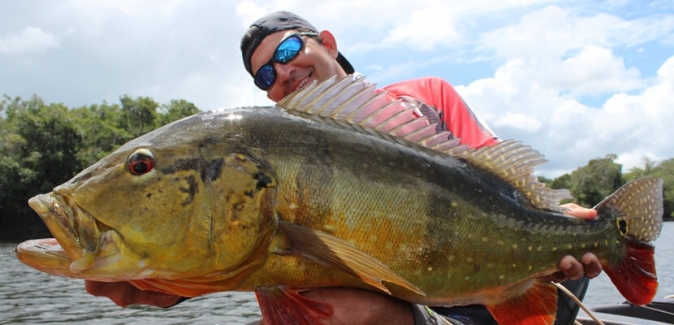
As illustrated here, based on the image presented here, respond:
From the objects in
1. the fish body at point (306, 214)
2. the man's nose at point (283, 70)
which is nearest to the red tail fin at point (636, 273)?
the fish body at point (306, 214)

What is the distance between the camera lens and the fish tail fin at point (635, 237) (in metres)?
3.42

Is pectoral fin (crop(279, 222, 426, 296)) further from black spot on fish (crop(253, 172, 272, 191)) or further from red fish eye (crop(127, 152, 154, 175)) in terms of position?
red fish eye (crop(127, 152, 154, 175))

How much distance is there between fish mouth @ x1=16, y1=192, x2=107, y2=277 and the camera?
7.24 feet

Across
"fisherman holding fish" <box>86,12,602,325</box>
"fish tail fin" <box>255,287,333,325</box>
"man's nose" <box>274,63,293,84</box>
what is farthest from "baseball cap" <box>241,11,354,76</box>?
"fish tail fin" <box>255,287,333,325</box>

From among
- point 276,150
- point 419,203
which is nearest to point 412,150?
point 419,203

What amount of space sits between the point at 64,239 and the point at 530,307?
250cm

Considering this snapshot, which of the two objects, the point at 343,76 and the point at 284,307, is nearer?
the point at 284,307

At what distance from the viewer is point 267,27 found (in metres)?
5.19

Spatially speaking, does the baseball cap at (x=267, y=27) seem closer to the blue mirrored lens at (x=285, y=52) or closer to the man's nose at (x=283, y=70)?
the blue mirrored lens at (x=285, y=52)

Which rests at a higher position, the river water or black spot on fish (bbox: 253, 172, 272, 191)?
black spot on fish (bbox: 253, 172, 272, 191)

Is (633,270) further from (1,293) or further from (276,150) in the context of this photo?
(1,293)

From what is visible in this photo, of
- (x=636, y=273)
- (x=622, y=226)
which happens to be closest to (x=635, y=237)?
(x=622, y=226)

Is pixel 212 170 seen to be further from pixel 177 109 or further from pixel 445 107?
pixel 177 109

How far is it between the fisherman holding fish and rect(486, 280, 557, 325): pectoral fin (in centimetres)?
13
